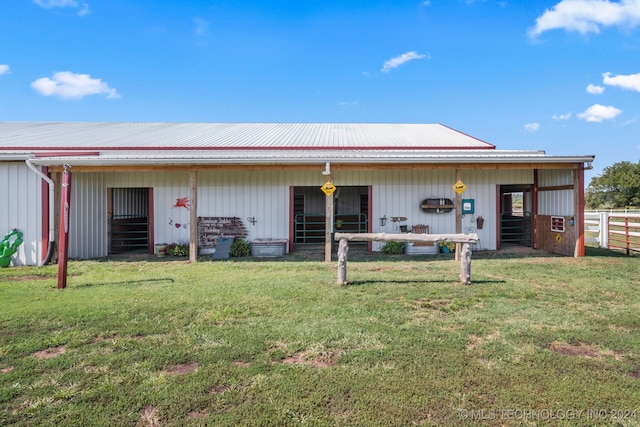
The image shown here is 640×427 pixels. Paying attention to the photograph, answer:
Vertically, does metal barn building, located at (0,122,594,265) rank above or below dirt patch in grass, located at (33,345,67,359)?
above

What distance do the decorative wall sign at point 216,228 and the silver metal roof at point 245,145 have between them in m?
1.99

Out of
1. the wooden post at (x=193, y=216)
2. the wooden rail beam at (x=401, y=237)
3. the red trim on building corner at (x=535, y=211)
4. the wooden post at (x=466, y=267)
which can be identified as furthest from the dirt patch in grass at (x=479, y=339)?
the red trim on building corner at (x=535, y=211)

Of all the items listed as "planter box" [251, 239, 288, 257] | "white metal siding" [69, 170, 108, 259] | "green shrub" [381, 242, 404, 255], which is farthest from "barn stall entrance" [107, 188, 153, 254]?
"green shrub" [381, 242, 404, 255]

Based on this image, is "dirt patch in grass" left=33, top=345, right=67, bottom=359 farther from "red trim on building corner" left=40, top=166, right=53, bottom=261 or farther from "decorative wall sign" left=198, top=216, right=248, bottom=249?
"decorative wall sign" left=198, top=216, right=248, bottom=249

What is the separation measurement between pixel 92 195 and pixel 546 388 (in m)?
11.2

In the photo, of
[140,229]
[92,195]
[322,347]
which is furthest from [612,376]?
[140,229]

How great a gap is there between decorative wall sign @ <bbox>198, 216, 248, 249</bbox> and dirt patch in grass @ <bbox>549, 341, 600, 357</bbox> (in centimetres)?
869

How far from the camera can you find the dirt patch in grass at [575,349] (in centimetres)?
353

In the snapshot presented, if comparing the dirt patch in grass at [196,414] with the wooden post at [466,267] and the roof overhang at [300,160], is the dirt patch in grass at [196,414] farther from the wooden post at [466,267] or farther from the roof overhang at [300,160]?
the roof overhang at [300,160]

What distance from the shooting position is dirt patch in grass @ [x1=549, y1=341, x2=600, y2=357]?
11.6 ft

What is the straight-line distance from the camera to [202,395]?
279 cm

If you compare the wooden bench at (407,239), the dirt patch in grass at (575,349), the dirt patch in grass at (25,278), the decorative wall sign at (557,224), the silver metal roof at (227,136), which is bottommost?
the dirt patch in grass at (575,349)

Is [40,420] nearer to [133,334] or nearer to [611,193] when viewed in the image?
[133,334]

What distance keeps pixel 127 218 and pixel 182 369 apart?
10.4 m
